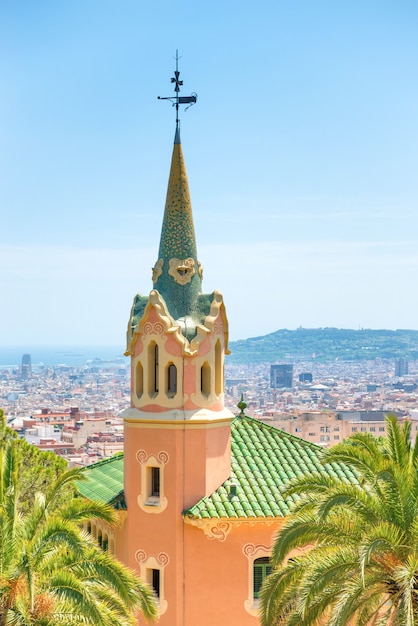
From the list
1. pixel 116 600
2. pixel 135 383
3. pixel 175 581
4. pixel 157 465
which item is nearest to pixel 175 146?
pixel 135 383

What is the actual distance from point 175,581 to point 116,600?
558cm

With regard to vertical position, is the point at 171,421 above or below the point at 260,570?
above

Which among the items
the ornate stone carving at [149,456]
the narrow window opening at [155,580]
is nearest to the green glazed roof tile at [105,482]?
the ornate stone carving at [149,456]

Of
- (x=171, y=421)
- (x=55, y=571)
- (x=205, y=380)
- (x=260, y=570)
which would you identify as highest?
(x=205, y=380)

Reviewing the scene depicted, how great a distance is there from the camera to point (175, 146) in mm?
22828

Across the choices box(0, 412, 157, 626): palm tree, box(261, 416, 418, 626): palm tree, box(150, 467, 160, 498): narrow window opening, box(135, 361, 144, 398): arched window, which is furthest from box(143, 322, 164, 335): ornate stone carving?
box(261, 416, 418, 626): palm tree

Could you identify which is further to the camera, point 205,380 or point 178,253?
Answer: point 178,253

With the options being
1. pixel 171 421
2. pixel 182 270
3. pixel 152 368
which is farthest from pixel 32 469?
pixel 182 270

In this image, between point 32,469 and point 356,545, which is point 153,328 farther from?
point 356,545

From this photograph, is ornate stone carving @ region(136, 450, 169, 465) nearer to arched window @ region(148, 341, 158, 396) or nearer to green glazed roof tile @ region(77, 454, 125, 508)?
green glazed roof tile @ region(77, 454, 125, 508)

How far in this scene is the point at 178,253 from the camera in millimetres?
22422

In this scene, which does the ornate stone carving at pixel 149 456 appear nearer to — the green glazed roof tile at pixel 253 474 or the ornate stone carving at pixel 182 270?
the green glazed roof tile at pixel 253 474

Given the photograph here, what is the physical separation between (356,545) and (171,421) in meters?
6.90

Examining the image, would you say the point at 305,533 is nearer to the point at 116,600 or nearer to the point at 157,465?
the point at 116,600
